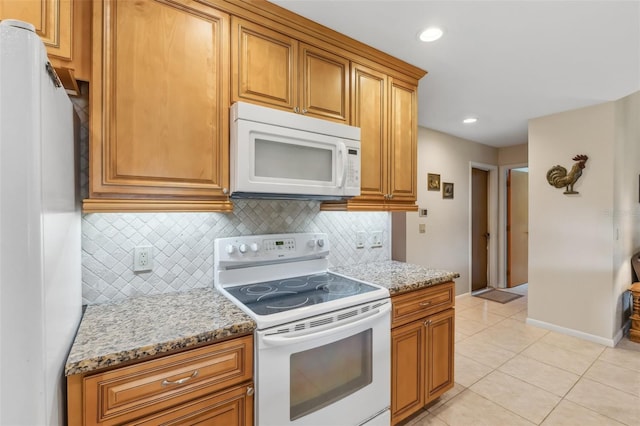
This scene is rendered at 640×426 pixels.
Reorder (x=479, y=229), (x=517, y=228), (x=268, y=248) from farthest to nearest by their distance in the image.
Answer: (x=517, y=228)
(x=479, y=229)
(x=268, y=248)

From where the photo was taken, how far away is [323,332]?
1.35 m

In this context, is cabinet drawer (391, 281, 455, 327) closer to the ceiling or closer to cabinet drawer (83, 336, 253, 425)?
cabinet drawer (83, 336, 253, 425)

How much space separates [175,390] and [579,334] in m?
3.84

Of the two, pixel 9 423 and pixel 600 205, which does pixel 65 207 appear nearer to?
pixel 9 423

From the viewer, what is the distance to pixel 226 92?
1.45 m

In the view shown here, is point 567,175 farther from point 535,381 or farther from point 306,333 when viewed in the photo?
point 306,333

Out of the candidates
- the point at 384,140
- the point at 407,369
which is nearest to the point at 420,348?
the point at 407,369

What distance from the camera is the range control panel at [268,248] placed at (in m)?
1.66

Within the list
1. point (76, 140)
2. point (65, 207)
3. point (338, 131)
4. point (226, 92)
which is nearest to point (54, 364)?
point (65, 207)

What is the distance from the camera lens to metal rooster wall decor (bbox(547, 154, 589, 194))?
3.02m

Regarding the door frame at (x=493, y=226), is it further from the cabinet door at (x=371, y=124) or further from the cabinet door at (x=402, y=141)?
the cabinet door at (x=371, y=124)

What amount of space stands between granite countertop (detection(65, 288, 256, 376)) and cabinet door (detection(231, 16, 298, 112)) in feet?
3.32

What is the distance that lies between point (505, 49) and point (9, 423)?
2.79 m

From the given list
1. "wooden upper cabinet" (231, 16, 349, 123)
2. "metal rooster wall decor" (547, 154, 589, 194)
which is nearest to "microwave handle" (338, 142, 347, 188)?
"wooden upper cabinet" (231, 16, 349, 123)
